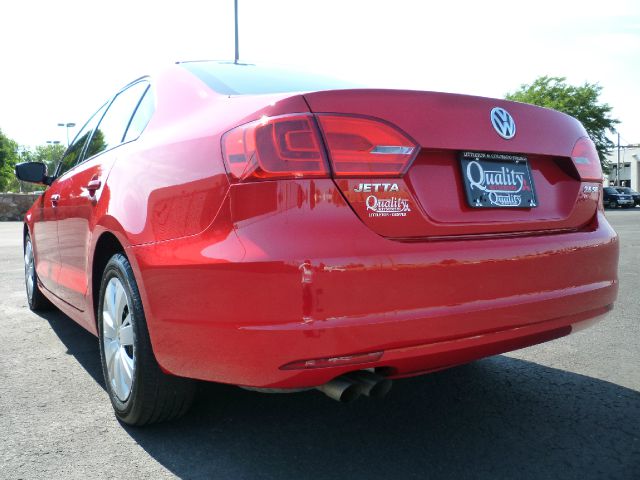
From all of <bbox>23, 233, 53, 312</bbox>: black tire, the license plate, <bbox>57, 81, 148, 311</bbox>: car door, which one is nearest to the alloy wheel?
<bbox>57, 81, 148, 311</bbox>: car door

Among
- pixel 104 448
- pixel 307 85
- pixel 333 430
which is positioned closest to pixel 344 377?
pixel 333 430

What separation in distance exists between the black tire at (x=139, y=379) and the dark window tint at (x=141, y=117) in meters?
0.61

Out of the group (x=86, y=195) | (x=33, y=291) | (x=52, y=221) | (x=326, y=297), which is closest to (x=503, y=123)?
(x=326, y=297)

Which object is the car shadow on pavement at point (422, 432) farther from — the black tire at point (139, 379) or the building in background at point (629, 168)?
the building in background at point (629, 168)

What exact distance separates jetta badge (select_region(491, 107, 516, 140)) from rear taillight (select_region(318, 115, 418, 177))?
44cm

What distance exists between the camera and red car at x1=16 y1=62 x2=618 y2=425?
1.91 m

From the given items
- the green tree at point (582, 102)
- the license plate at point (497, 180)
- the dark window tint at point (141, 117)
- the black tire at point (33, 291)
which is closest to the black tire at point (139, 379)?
the dark window tint at point (141, 117)

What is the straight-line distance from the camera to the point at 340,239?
1.92 metres

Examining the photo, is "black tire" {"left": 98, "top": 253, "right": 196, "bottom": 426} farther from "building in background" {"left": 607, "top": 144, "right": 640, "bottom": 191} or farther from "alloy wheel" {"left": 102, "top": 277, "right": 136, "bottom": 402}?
"building in background" {"left": 607, "top": 144, "right": 640, "bottom": 191}

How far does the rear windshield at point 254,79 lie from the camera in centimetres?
250

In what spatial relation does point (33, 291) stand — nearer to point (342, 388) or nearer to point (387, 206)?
point (342, 388)

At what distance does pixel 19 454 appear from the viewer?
7.94ft

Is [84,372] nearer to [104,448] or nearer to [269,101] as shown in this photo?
[104,448]

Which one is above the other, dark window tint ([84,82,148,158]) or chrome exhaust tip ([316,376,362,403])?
dark window tint ([84,82,148,158])
